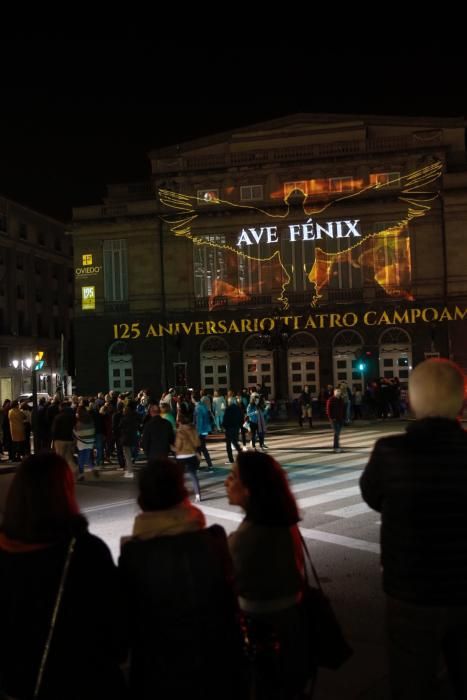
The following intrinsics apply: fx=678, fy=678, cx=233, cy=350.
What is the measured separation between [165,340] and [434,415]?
38.5 meters

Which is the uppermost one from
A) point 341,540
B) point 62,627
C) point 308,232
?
point 308,232

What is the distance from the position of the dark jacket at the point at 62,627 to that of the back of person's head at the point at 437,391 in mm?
1589

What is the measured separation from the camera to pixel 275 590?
3201 millimetres

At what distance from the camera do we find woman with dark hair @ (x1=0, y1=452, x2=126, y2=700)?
8.87ft

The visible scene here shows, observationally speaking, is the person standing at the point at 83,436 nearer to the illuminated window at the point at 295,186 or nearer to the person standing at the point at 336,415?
the person standing at the point at 336,415

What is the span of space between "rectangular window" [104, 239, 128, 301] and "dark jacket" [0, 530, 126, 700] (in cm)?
3987

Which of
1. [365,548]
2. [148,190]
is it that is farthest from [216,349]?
[365,548]

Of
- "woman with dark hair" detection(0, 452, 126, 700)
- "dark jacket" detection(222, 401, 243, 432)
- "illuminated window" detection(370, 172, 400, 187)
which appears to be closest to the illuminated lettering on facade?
"illuminated window" detection(370, 172, 400, 187)

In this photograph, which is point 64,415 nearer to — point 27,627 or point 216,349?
point 27,627

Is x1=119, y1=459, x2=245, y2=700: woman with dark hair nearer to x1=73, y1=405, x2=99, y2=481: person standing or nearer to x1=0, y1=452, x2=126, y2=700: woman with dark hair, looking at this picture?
x1=0, y1=452, x2=126, y2=700: woman with dark hair

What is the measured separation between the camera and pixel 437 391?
313 cm

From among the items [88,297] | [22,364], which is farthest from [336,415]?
[22,364]

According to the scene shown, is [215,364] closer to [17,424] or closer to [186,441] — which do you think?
[17,424]

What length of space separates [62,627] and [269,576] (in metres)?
0.99
